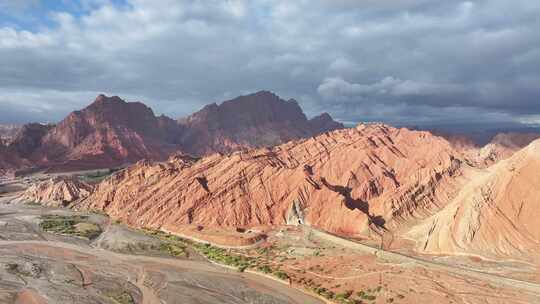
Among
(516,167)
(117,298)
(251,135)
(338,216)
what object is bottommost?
(117,298)

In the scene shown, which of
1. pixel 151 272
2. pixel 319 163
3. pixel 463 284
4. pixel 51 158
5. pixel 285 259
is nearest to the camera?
pixel 463 284

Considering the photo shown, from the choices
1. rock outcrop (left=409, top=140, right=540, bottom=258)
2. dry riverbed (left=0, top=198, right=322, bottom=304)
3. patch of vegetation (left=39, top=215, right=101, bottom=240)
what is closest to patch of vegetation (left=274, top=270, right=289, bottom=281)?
dry riverbed (left=0, top=198, right=322, bottom=304)

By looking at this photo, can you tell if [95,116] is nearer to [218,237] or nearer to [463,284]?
[218,237]

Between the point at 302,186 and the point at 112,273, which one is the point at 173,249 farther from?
the point at 302,186

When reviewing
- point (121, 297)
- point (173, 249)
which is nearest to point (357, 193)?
point (173, 249)

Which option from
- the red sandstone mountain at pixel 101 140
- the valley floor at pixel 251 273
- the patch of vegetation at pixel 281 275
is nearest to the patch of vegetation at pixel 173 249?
the valley floor at pixel 251 273

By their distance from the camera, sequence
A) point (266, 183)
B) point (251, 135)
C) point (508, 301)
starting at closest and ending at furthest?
point (508, 301)
point (266, 183)
point (251, 135)

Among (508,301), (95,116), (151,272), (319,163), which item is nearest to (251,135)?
(95,116)

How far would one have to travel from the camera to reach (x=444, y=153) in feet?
261

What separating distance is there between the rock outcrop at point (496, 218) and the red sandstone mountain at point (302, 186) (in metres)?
9.76

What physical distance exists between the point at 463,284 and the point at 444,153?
4387cm

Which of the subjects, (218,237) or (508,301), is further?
(218,237)

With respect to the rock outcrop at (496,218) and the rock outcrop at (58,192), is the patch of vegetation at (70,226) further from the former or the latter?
the rock outcrop at (496,218)

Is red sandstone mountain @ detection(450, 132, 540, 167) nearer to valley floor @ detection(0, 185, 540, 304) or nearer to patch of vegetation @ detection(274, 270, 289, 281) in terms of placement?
valley floor @ detection(0, 185, 540, 304)
